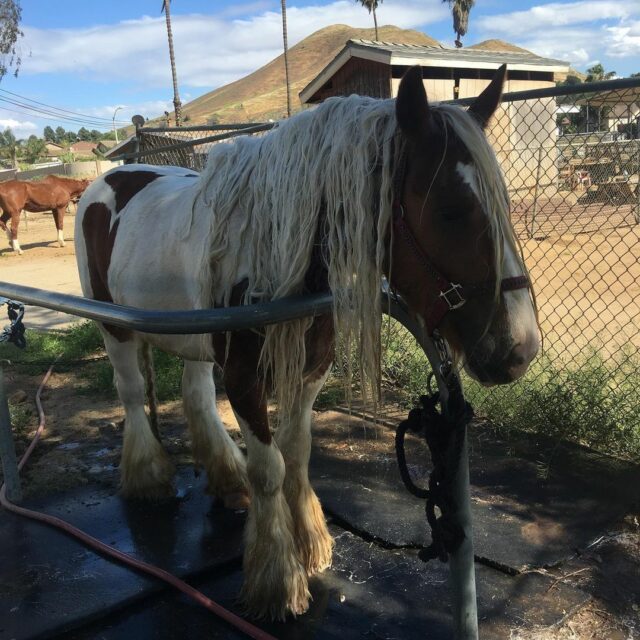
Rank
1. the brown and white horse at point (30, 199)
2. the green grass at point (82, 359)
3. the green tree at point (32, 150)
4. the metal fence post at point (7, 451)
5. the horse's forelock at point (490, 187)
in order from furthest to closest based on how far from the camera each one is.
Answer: the green tree at point (32, 150)
the brown and white horse at point (30, 199)
the green grass at point (82, 359)
the metal fence post at point (7, 451)
the horse's forelock at point (490, 187)

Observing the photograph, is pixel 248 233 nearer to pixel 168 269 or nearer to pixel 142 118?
pixel 168 269

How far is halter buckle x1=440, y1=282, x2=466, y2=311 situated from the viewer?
4.59ft

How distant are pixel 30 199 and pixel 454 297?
57.3ft

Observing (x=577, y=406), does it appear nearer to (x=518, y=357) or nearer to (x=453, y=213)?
(x=518, y=357)

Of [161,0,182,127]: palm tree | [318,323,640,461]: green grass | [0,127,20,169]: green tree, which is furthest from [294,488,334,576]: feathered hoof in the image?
[0,127,20,169]: green tree

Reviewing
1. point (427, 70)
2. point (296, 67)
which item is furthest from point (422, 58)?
point (296, 67)

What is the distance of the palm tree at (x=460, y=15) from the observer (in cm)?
5678

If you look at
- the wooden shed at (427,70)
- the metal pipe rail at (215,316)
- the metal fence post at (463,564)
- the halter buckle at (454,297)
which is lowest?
the metal fence post at (463,564)

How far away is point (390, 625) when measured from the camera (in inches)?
83.7

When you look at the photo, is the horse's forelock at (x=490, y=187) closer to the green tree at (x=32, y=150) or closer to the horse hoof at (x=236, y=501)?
the horse hoof at (x=236, y=501)

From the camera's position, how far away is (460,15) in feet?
187

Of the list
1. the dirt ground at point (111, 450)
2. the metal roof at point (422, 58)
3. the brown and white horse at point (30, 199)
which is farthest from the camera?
the brown and white horse at point (30, 199)

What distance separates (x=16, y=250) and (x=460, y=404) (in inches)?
647

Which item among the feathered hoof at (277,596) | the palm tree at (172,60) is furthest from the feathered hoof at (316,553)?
the palm tree at (172,60)
